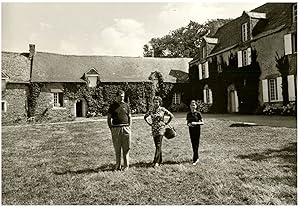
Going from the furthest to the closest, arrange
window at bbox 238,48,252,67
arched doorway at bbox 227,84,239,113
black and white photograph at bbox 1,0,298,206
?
window at bbox 238,48,252,67 → arched doorway at bbox 227,84,239,113 → black and white photograph at bbox 1,0,298,206

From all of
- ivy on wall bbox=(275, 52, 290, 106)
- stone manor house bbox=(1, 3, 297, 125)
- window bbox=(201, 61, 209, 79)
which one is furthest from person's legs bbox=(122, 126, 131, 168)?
window bbox=(201, 61, 209, 79)

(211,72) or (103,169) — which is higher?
(211,72)

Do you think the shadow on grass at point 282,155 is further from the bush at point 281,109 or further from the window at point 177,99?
the window at point 177,99

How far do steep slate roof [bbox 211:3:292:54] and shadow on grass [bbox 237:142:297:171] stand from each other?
197 inches

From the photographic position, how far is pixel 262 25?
14227mm

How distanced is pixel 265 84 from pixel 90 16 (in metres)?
9.80

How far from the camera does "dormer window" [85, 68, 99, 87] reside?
15.9 meters

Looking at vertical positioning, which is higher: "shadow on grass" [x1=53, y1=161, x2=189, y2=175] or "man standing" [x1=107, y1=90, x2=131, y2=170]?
"man standing" [x1=107, y1=90, x2=131, y2=170]

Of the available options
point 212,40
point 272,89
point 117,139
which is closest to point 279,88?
point 272,89

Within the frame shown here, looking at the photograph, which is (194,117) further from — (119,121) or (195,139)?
(119,121)

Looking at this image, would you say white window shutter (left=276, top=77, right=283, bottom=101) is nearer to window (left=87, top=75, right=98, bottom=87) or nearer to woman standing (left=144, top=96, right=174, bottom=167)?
woman standing (left=144, top=96, right=174, bottom=167)

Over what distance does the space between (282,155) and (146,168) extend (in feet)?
A: 7.93

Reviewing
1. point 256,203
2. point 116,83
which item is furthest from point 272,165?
point 116,83

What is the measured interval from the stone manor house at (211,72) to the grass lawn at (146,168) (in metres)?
2.45
